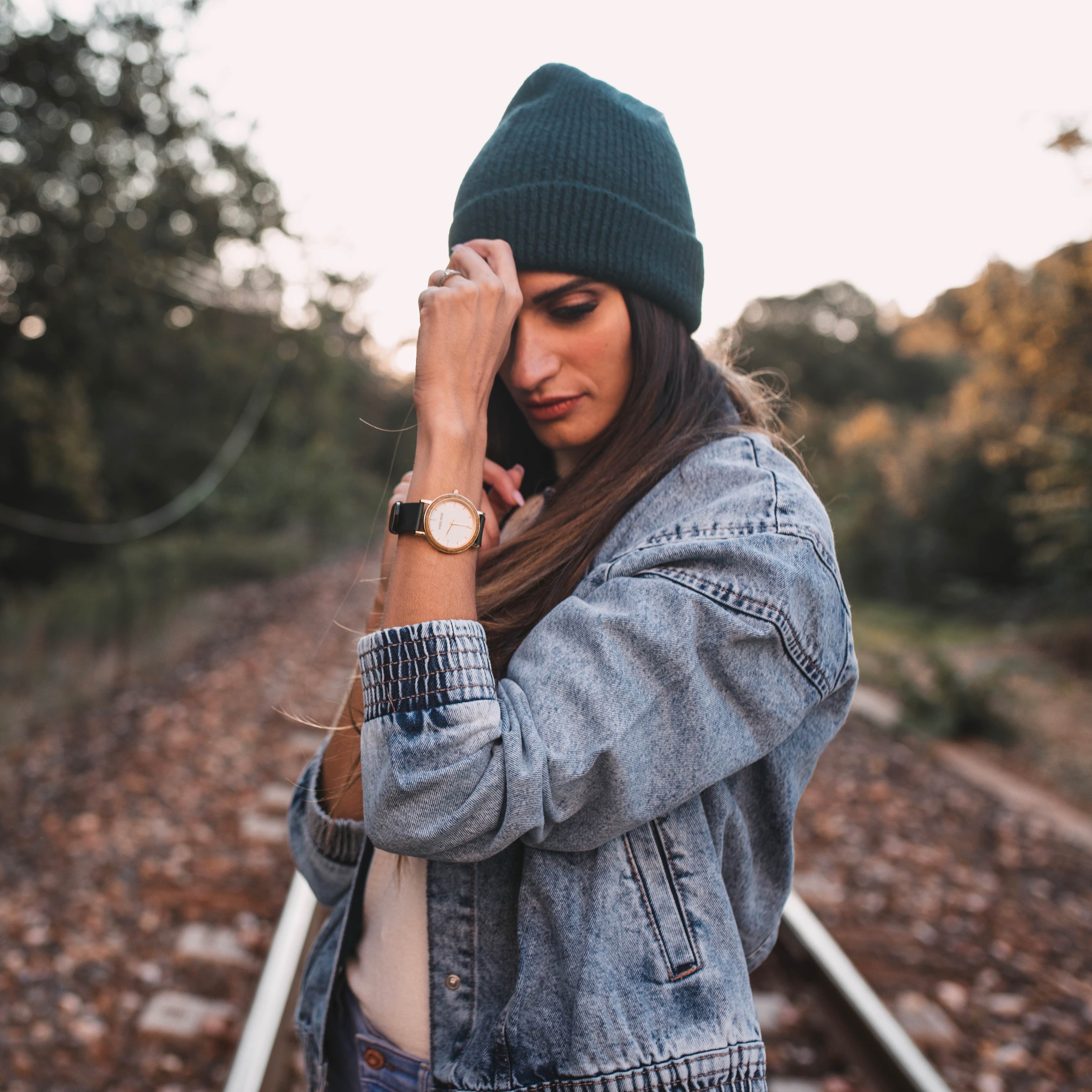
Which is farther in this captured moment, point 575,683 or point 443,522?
point 443,522

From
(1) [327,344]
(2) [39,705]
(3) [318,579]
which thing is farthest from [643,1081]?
(1) [327,344]

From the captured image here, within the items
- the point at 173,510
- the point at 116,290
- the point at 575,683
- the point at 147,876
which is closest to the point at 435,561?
the point at 575,683

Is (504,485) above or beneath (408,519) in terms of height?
above

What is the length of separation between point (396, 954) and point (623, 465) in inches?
34.2

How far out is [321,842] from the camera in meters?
1.49

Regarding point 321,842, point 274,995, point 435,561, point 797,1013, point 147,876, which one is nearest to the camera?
point 435,561

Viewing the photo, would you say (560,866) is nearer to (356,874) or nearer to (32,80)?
(356,874)

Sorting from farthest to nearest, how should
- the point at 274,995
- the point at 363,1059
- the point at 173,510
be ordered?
the point at 173,510, the point at 274,995, the point at 363,1059

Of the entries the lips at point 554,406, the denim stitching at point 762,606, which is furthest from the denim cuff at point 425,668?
the lips at point 554,406

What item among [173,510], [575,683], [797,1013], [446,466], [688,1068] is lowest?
[688,1068]

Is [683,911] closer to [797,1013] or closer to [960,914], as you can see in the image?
[797,1013]

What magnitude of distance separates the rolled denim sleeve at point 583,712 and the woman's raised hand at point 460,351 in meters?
0.32

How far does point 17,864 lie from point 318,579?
7.92 metres

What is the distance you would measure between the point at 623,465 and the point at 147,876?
3797mm
